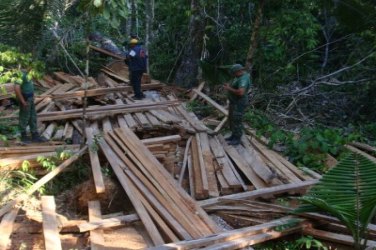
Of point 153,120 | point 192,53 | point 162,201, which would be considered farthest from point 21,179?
point 192,53

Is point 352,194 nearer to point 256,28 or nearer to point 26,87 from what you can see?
point 256,28

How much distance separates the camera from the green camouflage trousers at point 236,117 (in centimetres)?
739

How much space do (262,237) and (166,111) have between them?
507 cm

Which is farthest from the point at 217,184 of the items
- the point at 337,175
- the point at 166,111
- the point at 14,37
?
the point at 14,37

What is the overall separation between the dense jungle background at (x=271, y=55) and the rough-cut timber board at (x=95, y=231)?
2.20 m

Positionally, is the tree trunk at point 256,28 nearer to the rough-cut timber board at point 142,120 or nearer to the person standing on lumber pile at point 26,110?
the rough-cut timber board at point 142,120

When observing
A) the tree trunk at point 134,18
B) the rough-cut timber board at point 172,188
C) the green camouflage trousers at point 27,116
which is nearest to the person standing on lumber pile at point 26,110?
the green camouflage trousers at point 27,116

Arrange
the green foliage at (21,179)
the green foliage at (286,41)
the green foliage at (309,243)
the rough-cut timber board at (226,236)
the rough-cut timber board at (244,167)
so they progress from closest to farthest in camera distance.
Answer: the rough-cut timber board at (226,236) < the green foliage at (309,243) < the green foliage at (21,179) < the rough-cut timber board at (244,167) < the green foliage at (286,41)

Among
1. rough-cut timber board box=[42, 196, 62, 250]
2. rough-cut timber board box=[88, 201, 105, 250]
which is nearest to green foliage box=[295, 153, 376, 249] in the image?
rough-cut timber board box=[88, 201, 105, 250]

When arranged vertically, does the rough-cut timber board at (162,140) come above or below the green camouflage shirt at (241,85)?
below

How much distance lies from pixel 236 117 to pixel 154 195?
8.57ft

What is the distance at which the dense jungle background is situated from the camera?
24.4ft

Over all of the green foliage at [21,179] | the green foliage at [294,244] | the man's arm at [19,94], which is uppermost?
the man's arm at [19,94]

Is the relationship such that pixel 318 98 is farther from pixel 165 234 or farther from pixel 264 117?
pixel 165 234
